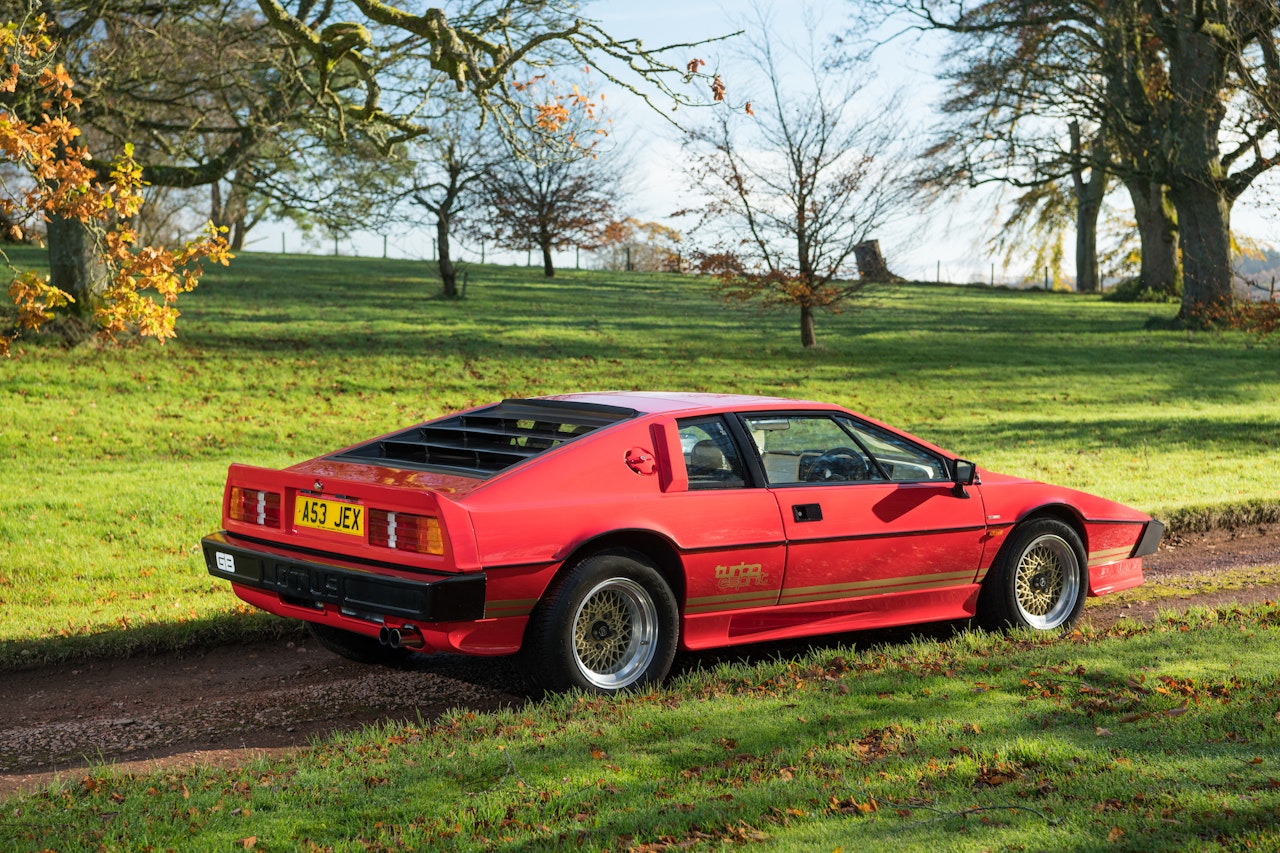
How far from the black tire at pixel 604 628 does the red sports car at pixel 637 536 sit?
0.01 metres

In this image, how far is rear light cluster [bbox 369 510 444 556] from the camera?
485 centimetres

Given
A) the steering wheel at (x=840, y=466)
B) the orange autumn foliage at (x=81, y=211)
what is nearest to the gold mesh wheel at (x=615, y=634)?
the steering wheel at (x=840, y=466)

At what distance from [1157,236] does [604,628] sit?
3779cm

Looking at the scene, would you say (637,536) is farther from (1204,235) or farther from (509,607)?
(1204,235)

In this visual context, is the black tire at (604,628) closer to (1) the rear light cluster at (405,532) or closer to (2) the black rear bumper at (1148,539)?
(1) the rear light cluster at (405,532)

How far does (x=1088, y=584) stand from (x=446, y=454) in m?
3.92

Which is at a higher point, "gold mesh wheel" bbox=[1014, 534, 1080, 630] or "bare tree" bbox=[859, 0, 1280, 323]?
"bare tree" bbox=[859, 0, 1280, 323]

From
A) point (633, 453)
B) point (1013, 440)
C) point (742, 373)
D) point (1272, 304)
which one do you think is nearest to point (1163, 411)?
point (1272, 304)

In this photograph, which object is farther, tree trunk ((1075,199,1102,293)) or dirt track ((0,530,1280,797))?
tree trunk ((1075,199,1102,293))

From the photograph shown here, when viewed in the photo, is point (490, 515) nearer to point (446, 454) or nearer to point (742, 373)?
point (446, 454)

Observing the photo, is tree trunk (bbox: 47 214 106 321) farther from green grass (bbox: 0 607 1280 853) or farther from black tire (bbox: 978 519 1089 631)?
green grass (bbox: 0 607 1280 853)

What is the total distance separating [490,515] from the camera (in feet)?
16.1

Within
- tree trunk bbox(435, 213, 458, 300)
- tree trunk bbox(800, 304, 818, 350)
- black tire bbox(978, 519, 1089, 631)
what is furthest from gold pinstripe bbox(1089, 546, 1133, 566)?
tree trunk bbox(435, 213, 458, 300)

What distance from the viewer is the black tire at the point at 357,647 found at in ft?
20.3
